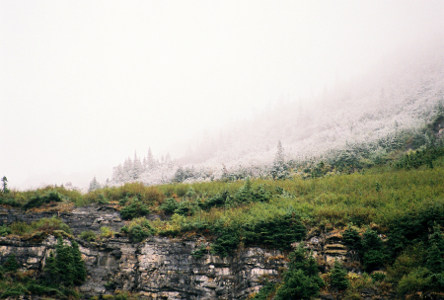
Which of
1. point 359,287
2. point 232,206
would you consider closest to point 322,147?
point 232,206

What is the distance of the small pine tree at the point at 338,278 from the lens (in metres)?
20.2

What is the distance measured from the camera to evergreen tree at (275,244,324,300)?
19.5 metres

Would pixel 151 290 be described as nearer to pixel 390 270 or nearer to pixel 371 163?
pixel 390 270

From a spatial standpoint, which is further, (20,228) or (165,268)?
(20,228)

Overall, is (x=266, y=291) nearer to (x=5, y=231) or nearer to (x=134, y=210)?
(x=134, y=210)

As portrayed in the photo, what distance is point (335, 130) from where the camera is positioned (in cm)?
6556

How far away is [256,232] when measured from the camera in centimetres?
2517

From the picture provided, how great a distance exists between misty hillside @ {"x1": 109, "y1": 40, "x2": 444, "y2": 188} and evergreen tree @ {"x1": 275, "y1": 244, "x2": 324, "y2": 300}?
21.2 m

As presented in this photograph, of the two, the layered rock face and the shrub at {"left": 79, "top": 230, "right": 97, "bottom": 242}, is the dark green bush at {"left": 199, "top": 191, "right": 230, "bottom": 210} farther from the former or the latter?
the shrub at {"left": 79, "top": 230, "right": 97, "bottom": 242}

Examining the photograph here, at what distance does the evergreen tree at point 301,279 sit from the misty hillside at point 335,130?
2125cm

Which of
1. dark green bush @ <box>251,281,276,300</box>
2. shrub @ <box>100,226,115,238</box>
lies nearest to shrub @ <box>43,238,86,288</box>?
shrub @ <box>100,226,115,238</box>

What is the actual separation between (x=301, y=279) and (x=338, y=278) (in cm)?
240

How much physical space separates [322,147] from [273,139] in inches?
1173

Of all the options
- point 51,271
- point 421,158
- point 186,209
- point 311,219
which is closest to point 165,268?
point 186,209
